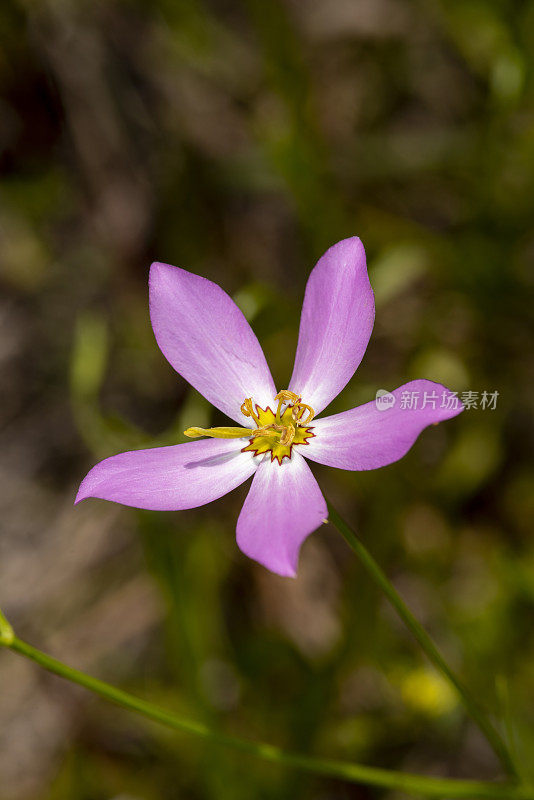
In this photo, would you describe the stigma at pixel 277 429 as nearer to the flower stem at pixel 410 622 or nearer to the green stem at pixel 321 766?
the flower stem at pixel 410 622

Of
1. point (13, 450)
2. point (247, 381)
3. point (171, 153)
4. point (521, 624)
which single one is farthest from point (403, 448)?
point (171, 153)

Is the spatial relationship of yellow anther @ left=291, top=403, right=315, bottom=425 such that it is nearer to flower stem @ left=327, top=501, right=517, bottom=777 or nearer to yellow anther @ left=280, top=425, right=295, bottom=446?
yellow anther @ left=280, top=425, right=295, bottom=446

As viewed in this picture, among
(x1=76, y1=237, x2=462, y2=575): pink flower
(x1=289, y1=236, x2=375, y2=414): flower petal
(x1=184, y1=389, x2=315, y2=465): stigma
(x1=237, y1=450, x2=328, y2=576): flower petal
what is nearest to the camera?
(x1=237, y1=450, x2=328, y2=576): flower petal

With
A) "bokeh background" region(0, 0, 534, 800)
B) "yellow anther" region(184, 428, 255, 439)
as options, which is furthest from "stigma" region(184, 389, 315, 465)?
"bokeh background" region(0, 0, 534, 800)

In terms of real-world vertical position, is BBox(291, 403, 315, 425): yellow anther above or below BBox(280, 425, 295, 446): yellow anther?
above

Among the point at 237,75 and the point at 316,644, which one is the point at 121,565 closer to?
the point at 316,644
